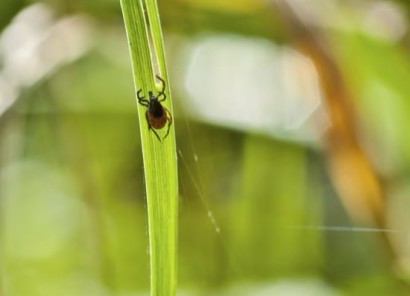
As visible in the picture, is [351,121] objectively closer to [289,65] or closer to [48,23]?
[289,65]

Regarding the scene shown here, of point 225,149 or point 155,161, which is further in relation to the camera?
point 225,149

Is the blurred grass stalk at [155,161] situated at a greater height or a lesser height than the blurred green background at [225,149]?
lesser

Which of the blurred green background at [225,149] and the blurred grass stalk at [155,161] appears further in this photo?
the blurred green background at [225,149]

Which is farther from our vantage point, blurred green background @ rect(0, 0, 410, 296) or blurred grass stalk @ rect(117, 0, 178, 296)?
blurred green background @ rect(0, 0, 410, 296)

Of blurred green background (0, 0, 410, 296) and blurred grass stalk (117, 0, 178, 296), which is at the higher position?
blurred green background (0, 0, 410, 296)

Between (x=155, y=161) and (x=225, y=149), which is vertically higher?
(x=225, y=149)
